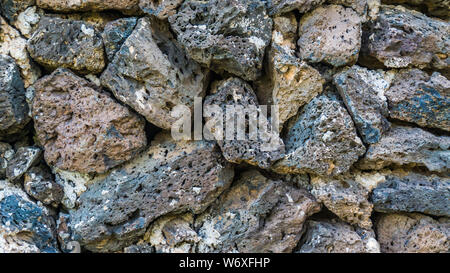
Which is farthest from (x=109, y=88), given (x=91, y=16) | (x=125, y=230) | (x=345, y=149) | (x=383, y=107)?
(x=383, y=107)

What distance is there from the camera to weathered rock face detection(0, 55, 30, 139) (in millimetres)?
2236

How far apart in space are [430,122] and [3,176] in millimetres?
2684

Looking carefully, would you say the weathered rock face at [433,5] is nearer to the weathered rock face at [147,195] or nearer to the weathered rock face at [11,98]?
the weathered rock face at [147,195]

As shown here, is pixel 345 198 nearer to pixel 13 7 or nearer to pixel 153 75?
pixel 153 75

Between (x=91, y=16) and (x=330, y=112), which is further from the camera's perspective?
(x=91, y=16)

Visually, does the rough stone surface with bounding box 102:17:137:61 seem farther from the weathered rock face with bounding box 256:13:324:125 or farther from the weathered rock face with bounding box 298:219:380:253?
the weathered rock face with bounding box 298:219:380:253

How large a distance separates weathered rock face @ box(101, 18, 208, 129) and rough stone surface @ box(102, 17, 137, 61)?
62 millimetres

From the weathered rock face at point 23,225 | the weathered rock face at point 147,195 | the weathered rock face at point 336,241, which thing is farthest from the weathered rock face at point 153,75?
the weathered rock face at point 336,241

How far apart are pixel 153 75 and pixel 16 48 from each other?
86cm

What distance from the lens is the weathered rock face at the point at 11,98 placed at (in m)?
2.24

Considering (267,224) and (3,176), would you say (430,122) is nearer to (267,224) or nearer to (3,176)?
(267,224)

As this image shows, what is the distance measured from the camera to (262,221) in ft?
7.60

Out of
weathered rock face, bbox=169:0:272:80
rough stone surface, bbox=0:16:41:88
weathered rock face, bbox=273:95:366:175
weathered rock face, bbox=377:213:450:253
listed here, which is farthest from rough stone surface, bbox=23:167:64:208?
weathered rock face, bbox=377:213:450:253

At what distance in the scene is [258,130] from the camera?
226 cm
